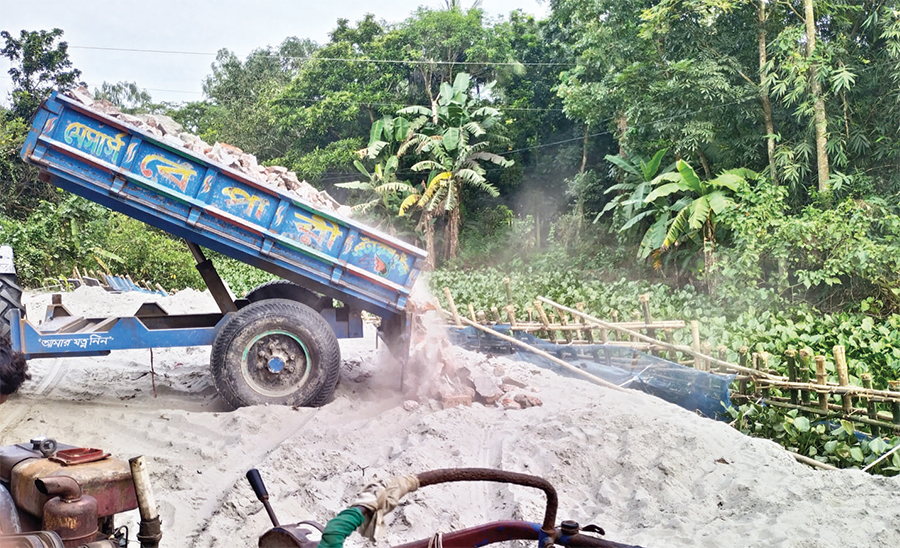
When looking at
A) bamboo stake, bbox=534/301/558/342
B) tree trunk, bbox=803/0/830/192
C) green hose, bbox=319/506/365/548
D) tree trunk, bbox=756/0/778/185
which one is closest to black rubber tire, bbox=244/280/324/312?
bamboo stake, bbox=534/301/558/342

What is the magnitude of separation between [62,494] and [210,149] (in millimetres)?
5301

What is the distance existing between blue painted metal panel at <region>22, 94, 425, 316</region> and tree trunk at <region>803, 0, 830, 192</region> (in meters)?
10.2

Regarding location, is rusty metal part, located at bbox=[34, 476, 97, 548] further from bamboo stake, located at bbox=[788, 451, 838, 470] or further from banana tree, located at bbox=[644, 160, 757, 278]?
banana tree, located at bbox=[644, 160, 757, 278]

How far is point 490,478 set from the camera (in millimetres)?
1682

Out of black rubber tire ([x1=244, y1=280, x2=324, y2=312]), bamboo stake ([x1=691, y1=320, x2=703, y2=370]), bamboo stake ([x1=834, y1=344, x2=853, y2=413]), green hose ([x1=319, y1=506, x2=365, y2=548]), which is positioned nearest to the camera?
green hose ([x1=319, y1=506, x2=365, y2=548])

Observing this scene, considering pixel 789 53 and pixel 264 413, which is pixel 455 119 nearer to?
pixel 789 53

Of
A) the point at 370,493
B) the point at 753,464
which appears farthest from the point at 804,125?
the point at 370,493

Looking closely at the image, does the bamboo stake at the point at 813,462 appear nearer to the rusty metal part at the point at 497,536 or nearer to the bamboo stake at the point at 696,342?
the bamboo stake at the point at 696,342

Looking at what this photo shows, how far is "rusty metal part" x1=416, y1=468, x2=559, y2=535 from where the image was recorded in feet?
5.37

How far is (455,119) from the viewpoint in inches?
998

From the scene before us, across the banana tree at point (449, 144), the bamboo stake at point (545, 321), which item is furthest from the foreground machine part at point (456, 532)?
the banana tree at point (449, 144)

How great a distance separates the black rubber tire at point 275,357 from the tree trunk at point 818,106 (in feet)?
35.7

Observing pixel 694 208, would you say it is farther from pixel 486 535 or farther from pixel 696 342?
pixel 486 535

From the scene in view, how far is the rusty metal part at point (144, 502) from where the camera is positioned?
2178 millimetres
